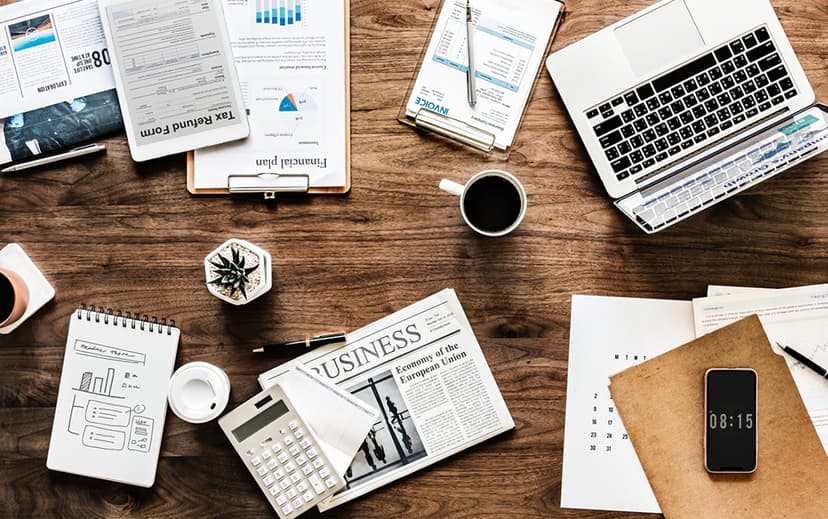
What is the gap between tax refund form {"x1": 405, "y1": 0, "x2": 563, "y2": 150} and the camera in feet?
3.41

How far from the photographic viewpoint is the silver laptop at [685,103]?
972 millimetres

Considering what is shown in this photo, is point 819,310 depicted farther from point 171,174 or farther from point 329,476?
point 171,174

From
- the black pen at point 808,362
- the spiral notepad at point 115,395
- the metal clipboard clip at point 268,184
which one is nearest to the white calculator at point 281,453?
the spiral notepad at point 115,395

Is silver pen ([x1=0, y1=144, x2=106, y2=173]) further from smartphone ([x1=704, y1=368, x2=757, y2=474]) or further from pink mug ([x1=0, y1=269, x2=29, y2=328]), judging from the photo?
smartphone ([x1=704, y1=368, x2=757, y2=474])

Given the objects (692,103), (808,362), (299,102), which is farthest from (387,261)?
(808,362)

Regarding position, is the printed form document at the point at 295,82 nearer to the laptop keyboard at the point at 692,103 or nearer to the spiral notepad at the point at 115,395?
the spiral notepad at the point at 115,395

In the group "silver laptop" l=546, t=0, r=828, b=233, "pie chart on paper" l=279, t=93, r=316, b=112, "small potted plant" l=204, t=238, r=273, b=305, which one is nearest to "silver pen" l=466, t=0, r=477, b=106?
"silver laptop" l=546, t=0, r=828, b=233

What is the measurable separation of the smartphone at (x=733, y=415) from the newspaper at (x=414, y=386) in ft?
0.93

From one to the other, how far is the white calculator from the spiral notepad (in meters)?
0.12

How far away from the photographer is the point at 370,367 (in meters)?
1.07

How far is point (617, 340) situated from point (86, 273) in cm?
77

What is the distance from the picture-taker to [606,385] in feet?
3.45

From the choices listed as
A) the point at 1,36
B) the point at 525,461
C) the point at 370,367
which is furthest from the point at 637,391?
the point at 1,36

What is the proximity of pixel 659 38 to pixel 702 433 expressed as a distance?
1.79 ft
